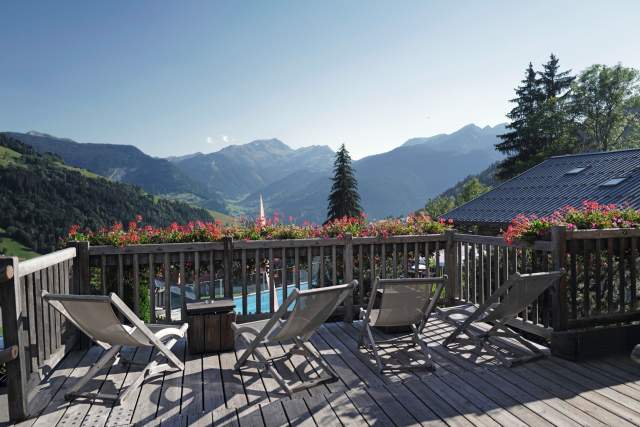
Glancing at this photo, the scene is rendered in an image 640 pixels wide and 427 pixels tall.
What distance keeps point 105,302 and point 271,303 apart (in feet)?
7.95

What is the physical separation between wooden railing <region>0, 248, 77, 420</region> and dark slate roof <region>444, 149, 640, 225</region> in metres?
17.9

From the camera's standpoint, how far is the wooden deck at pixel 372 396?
9.05 ft

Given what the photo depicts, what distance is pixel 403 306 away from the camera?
379 cm

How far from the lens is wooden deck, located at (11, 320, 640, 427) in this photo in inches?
109

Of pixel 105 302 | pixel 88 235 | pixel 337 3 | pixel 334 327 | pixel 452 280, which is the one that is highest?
pixel 337 3

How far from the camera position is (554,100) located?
120 feet

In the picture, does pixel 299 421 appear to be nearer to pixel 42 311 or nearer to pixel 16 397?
pixel 16 397

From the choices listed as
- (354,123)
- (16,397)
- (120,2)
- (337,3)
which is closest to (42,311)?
(16,397)

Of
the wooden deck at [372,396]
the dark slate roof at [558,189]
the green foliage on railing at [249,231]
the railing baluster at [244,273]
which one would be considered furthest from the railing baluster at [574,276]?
the dark slate roof at [558,189]

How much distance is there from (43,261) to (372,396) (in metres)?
2.82

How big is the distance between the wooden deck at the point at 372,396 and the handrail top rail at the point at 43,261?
960 mm

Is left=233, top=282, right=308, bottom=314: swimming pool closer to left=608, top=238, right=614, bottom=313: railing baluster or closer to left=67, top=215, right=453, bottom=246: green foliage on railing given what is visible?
left=67, top=215, right=453, bottom=246: green foliage on railing

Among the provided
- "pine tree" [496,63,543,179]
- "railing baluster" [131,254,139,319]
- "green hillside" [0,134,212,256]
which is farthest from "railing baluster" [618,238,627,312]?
"green hillside" [0,134,212,256]

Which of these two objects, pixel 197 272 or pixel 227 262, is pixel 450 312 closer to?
pixel 227 262
